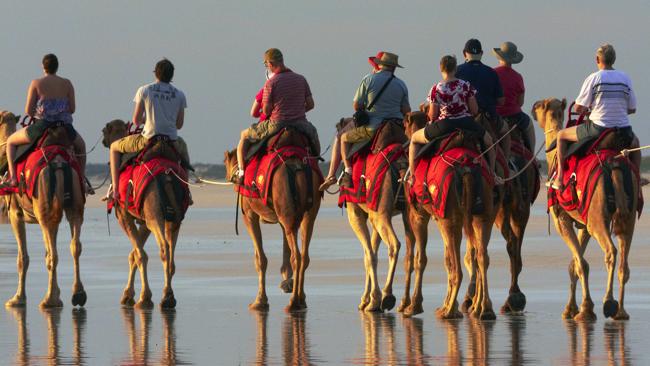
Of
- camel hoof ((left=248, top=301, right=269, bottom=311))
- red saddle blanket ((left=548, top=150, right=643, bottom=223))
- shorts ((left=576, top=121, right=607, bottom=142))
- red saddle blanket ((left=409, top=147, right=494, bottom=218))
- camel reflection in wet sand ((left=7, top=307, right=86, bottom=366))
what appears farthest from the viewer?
Result: camel hoof ((left=248, top=301, right=269, bottom=311))

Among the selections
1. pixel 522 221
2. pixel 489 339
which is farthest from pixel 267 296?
pixel 489 339

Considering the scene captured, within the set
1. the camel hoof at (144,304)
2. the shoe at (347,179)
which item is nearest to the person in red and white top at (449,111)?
the shoe at (347,179)

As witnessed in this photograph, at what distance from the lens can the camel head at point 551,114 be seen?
2289 cm

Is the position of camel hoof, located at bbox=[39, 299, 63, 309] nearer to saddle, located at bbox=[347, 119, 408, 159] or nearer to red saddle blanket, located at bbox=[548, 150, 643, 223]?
saddle, located at bbox=[347, 119, 408, 159]

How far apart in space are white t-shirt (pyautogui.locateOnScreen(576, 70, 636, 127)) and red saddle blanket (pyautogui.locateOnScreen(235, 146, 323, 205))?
3317 mm

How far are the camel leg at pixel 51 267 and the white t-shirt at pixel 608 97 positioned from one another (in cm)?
656

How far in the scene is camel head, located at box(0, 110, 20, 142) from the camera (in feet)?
81.6

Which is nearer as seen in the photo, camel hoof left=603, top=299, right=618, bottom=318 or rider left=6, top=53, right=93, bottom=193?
camel hoof left=603, top=299, right=618, bottom=318

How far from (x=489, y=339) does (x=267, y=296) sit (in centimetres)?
568

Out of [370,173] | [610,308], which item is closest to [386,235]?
[370,173]

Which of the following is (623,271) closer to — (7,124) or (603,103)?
(603,103)

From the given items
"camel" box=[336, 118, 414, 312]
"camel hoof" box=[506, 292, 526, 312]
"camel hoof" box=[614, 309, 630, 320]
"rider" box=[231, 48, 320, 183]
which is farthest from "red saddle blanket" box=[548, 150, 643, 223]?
"rider" box=[231, 48, 320, 183]

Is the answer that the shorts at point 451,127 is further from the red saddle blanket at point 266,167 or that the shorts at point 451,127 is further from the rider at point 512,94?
the rider at point 512,94

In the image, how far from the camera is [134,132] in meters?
23.9
